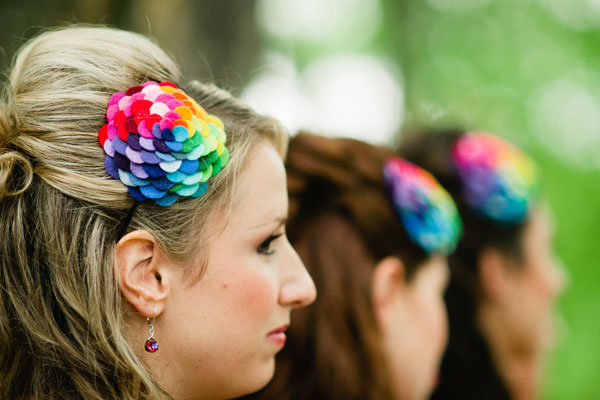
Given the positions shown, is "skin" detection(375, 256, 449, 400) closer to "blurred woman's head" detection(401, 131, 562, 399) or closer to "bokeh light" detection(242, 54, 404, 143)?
"blurred woman's head" detection(401, 131, 562, 399)

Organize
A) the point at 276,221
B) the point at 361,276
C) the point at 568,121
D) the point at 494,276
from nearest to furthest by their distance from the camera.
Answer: the point at 276,221 < the point at 361,276 < the point at 494,276 < the point at 568,121

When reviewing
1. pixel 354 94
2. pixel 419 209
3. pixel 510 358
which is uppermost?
pixel 419 209

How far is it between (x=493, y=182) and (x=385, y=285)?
125 cm

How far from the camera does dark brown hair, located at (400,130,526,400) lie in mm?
3275

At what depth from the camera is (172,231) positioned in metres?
1.52

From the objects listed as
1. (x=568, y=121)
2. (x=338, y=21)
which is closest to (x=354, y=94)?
(x=338, y=21)

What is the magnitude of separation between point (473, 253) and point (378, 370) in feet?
4.57

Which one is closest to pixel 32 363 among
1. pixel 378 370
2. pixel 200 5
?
pixel 378 370

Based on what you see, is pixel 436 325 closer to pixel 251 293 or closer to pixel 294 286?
pixel 294 286

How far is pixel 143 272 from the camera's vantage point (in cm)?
153

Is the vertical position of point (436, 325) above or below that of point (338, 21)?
above

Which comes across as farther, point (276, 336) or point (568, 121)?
point (568, 121)

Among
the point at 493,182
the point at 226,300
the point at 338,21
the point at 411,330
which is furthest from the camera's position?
the point at 338,21

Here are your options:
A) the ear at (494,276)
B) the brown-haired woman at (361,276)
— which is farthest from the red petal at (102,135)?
the ear at (494,276)
